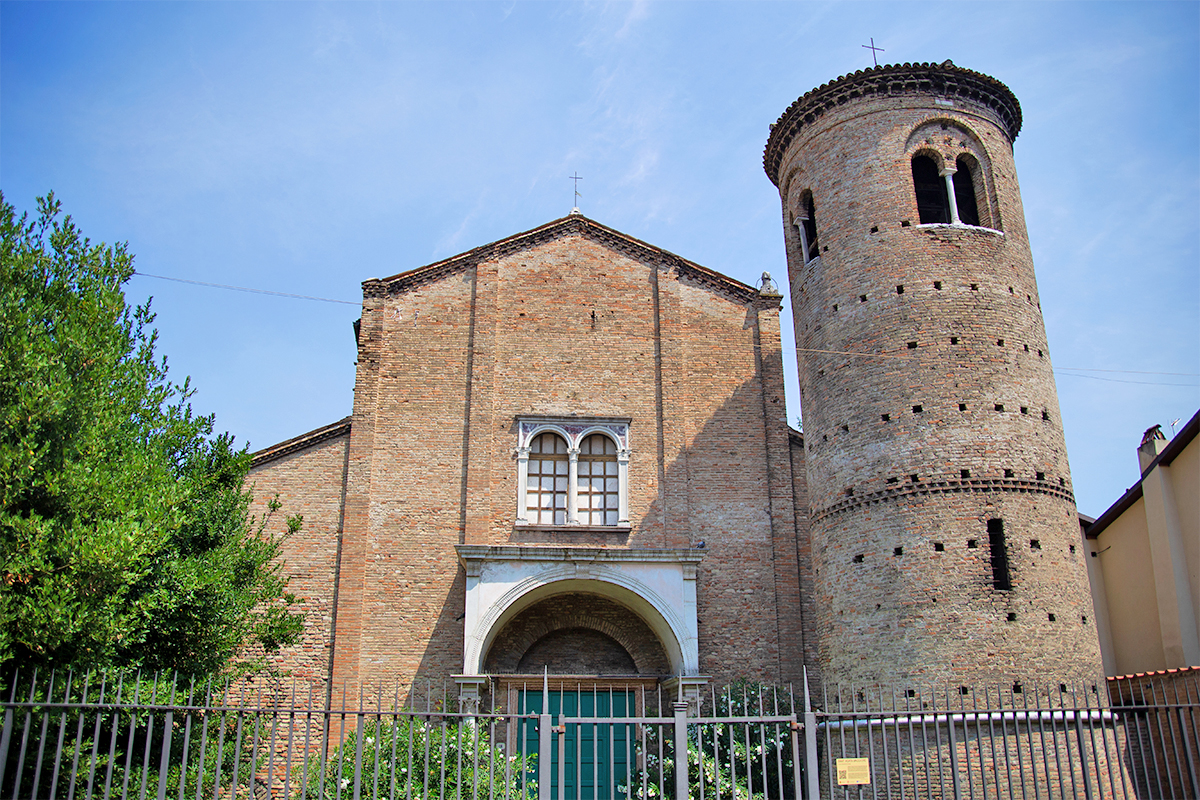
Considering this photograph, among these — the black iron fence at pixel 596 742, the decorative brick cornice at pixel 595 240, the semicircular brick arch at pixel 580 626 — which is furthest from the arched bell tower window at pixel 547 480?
the decorative brick cornice at pixel 595 240

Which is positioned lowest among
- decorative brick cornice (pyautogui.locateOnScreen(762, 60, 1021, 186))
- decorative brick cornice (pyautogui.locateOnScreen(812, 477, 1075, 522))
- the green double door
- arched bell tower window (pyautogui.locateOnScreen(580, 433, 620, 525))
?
the green double door

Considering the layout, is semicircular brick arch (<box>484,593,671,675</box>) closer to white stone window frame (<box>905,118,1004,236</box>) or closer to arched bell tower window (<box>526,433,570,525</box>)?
arched bell tower window (<box>526,433,570,525</box>)

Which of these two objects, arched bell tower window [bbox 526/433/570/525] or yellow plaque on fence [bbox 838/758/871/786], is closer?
yellow plaque on fence [bbox 838/758/871/786]

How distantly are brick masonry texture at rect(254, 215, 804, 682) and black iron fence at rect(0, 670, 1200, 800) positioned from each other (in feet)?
3.91

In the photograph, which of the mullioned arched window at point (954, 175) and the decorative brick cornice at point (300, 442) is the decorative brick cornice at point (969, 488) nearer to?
the mullioned arched window at point (954, 175)

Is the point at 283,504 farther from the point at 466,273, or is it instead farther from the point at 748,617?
the point at 748,617

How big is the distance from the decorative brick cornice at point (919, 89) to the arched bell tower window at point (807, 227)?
1333mm

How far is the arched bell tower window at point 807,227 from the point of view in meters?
15.9

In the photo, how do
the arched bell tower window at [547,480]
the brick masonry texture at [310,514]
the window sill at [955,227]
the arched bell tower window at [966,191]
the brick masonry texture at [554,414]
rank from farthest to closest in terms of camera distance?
the arched bell tower window at [547,480] → the brick masonry texture at [554,414] → the arched bell tower window at [966,191] → the brick masonry texture at [310,514] → the window sill at [955,227]

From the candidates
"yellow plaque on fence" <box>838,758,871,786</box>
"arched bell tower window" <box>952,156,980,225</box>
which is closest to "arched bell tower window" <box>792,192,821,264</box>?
"arched bell tower window" <box>952,156,980,225</box>

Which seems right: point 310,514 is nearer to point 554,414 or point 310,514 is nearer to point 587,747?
point 554,414

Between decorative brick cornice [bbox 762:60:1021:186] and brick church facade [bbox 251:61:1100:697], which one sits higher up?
decorative brick cornice [bbox 762:60:1021:186]

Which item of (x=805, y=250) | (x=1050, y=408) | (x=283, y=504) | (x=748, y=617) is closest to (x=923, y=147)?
(x=805, y=250)

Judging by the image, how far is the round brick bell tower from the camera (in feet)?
40.2
